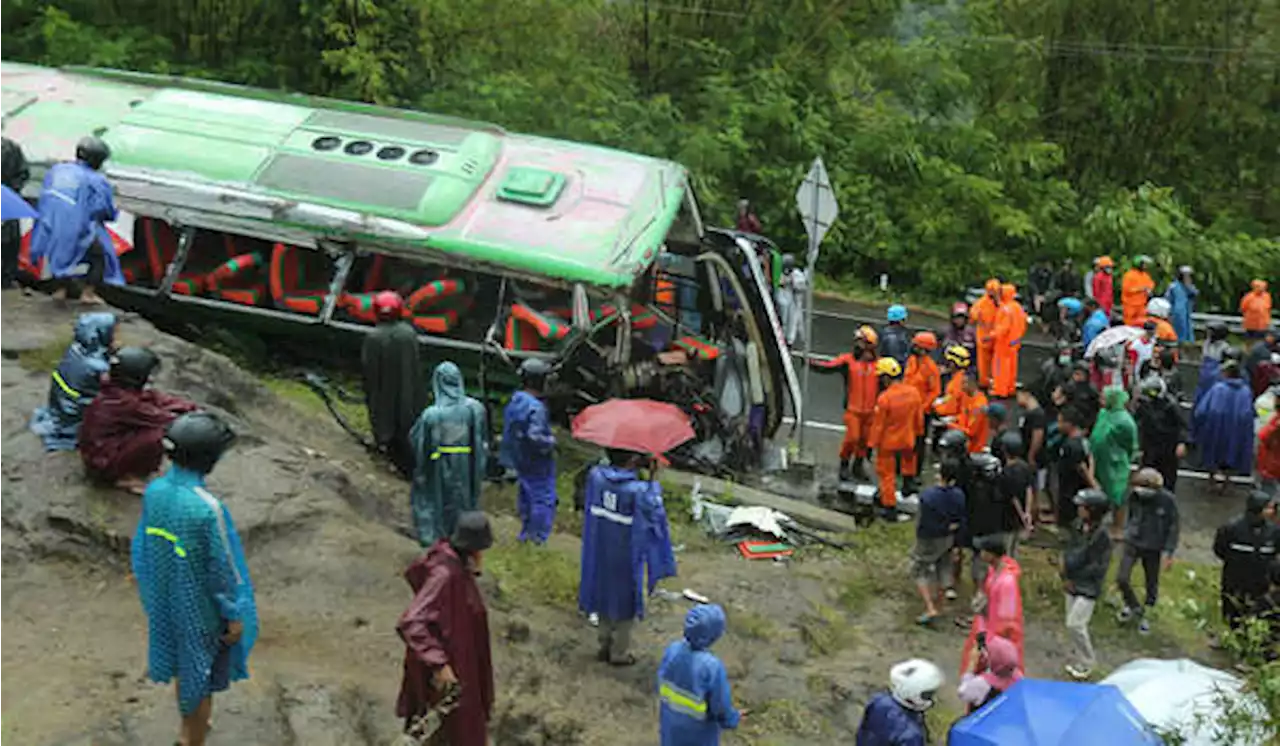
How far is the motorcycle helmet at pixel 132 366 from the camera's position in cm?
770

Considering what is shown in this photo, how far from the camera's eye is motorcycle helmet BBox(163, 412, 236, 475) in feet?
18.7

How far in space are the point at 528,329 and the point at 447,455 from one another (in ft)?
10.4

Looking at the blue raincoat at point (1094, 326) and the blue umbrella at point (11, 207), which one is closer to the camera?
the blue umbrella at point (11, 207)

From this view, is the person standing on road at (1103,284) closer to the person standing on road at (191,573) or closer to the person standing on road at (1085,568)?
the person standing on road at (1085,568)

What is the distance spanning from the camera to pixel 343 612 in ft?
25.6

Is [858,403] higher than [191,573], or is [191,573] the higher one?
[191,573]

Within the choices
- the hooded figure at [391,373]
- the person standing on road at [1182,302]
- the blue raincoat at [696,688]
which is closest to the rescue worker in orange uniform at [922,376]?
the hooded figure at [391,373]

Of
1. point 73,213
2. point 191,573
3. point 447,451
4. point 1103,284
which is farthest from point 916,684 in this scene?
point 1103,284

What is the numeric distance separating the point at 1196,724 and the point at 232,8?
17676 mm

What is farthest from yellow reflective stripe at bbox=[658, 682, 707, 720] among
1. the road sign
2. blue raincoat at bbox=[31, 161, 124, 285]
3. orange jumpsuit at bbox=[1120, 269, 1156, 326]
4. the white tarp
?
orange jumpsuit at bbox=[1120, 269, 1156, 326]

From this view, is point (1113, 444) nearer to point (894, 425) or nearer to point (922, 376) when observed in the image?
point (894, 425)

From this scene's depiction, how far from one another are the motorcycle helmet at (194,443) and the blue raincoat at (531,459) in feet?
13.5

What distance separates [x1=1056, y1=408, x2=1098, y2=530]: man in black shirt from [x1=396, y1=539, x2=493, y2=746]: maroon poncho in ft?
→ 21.3

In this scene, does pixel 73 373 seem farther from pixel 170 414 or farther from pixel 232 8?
pixel 232 8
